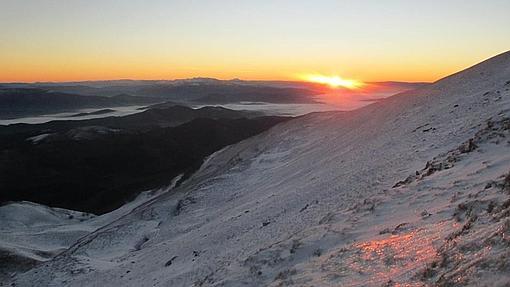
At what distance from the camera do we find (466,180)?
12203mm

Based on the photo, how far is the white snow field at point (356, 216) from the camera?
8.65 metres

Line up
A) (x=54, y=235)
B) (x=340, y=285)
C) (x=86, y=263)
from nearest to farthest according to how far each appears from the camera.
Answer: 1. (x=340, y=285)
2. (x=86, y=263)
3. (x=54, y=235)

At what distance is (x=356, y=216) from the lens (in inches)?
509

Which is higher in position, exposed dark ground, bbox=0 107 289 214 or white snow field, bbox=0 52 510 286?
white snow field, bbox=0 52 510 286

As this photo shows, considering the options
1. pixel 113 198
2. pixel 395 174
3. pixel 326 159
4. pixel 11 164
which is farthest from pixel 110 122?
pixel 395 174

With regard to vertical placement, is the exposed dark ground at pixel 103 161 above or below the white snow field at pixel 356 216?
below

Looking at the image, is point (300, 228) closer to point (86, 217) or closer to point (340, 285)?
point (340, 285)

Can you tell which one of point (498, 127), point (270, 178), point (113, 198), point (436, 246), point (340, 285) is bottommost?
point (113, 198)

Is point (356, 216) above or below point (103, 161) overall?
above

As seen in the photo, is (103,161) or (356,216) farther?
(103,161)

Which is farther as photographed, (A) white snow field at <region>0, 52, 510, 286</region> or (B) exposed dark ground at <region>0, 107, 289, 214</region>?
(B) exposed dark ground at <region>0, 107, 289, 214</region>

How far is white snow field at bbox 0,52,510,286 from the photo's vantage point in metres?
8.65

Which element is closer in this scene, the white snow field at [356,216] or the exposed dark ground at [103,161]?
the white snow field at [356,216]

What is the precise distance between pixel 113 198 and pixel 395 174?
53646mm
